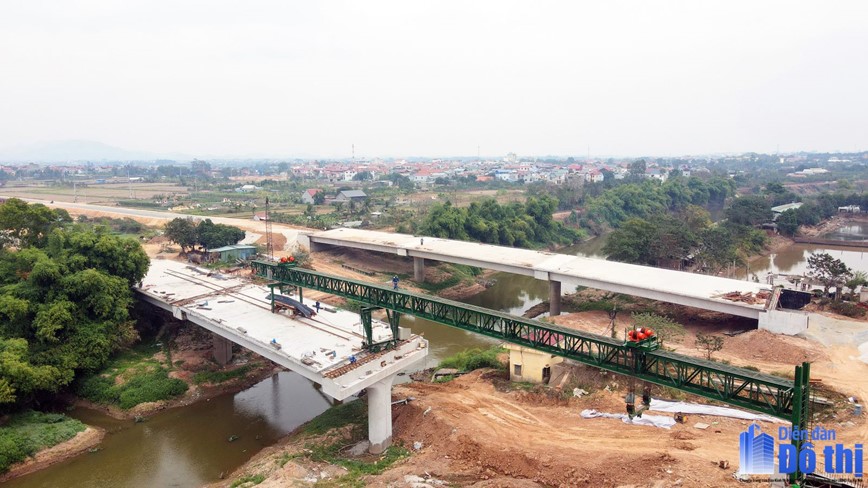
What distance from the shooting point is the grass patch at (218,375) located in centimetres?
2777

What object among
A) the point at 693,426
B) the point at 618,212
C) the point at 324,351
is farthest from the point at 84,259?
the point at 618,212

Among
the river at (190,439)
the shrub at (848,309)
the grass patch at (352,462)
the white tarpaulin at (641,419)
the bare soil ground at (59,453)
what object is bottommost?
the river at (190,439)

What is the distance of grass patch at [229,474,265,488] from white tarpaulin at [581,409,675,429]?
12.5 meters

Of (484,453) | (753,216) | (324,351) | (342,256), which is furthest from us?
(753,216)

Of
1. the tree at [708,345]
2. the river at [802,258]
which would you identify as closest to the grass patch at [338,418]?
the tree at [708,345]

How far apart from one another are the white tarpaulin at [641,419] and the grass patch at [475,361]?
5967 millimetres

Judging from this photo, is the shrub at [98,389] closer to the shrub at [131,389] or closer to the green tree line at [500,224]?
the shrub at [131,389]

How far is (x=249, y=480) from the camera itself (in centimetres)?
1852

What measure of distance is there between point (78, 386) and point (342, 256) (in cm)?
2953

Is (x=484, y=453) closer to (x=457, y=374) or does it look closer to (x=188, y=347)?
(x=457, y=374)

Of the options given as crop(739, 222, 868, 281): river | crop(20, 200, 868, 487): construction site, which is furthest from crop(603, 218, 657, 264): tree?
crop(20, 200, 868, 487): construction site

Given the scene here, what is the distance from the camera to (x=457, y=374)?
87.6 feet

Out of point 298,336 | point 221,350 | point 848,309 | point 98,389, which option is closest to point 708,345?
point 848,309

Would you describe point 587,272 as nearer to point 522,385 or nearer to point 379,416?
point 522,385
